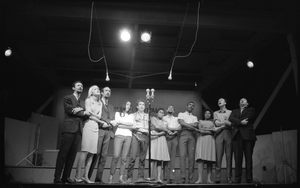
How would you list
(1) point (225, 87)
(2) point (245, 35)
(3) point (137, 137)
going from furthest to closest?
(1) point (225, 87)
(2) point (245, 35)
(3) point (137, 137)

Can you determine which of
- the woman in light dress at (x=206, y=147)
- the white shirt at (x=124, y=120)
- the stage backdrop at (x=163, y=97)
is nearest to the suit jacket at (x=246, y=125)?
the woman in light dress at (x=206, y=147)

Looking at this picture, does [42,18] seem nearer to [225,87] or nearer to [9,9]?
[9,9]

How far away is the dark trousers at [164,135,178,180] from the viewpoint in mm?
5797

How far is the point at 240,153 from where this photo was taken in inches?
213

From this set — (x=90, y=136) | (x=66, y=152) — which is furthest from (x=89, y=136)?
(x=66, y=152)

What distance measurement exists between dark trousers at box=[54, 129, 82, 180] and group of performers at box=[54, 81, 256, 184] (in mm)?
16

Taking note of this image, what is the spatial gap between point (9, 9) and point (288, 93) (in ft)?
21.3

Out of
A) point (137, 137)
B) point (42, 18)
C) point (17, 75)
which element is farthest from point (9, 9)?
point (137, 137)

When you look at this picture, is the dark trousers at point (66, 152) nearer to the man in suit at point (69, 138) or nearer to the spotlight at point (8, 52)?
the man in suit at point (69, 138)

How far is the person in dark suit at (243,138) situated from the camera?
209 inches

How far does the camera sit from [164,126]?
5.84 m

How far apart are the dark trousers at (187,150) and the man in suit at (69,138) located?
6.77 ft

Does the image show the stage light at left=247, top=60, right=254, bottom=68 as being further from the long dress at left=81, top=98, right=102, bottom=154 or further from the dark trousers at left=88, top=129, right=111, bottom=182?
the long dress at left=81, top=98, right=102, bottom=154

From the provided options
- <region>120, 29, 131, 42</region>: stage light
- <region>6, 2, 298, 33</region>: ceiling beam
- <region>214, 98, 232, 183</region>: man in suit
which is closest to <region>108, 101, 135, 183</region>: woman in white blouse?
<region>214, 98, 232, 183</region>: man in suit
